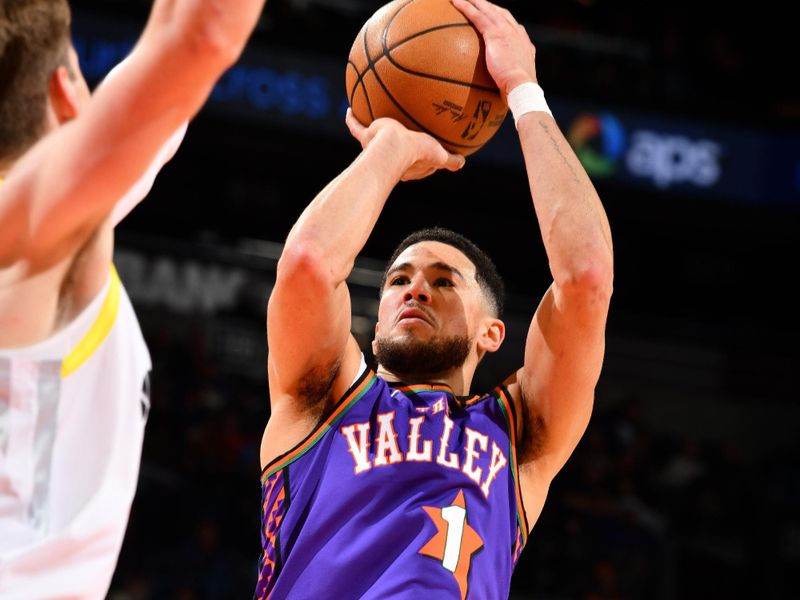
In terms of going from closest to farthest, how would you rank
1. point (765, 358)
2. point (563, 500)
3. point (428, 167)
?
1. point (428, 167)
2. point (563, 500)
3. point (765, 358)

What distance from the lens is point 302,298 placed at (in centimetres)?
293

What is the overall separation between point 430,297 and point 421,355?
0.19 m

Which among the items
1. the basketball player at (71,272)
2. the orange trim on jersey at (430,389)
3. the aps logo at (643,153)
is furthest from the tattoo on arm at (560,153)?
the aps logo at (643,153)

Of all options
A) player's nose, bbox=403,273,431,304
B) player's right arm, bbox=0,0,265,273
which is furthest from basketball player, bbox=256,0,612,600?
player's right arm, bbox=0,0,265,273

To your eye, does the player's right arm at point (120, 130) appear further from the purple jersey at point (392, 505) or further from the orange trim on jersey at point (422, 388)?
the orange trim on jersey at point (422, 388)

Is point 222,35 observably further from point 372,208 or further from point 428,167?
point 428,167

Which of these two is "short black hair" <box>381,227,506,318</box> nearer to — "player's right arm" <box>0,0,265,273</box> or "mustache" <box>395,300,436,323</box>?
"mustache" <box>395,300,436,323</box>

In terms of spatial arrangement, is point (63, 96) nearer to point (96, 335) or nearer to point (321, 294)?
point (96, 335)

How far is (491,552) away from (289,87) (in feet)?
31.2

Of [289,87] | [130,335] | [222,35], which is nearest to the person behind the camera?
[222,35]

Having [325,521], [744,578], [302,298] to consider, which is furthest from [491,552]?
[744,578]

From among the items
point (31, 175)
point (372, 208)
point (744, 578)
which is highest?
point (31, 175)

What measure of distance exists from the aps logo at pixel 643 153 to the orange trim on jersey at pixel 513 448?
927cm

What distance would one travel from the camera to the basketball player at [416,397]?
2.88m
